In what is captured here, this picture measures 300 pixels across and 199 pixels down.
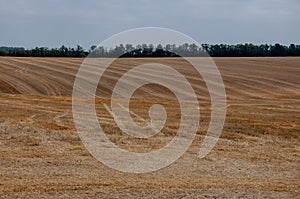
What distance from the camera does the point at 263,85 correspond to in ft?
Answer: 189

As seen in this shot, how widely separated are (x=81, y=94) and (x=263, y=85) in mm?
21839

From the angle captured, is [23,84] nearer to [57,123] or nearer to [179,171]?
[57,123]

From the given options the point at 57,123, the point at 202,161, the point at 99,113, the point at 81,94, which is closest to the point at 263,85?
the point at 81,94

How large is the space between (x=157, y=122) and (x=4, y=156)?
1227 centimetres

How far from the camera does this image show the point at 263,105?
41.1 metres

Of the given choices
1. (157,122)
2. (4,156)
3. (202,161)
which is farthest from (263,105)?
(4,156)

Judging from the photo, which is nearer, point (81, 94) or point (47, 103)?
point (47, 103)

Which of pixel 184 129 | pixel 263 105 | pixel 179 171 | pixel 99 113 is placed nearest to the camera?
pixel 179 171

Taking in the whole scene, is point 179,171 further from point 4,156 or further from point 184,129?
point 184,129

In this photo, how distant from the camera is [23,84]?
5256 cm

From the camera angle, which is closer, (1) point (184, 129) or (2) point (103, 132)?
(2) point (103, 132)

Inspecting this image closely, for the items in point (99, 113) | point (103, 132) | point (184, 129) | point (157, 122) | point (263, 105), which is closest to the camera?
point (103, 132)

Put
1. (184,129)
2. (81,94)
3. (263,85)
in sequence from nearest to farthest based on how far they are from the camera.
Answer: (184,129), (81,94), (263,85)

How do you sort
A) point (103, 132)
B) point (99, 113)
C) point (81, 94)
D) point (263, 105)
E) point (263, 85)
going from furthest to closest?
point (263, 85)
point (81, 94)
point (263, 105)
point (99, 113)
point (103, 132)
